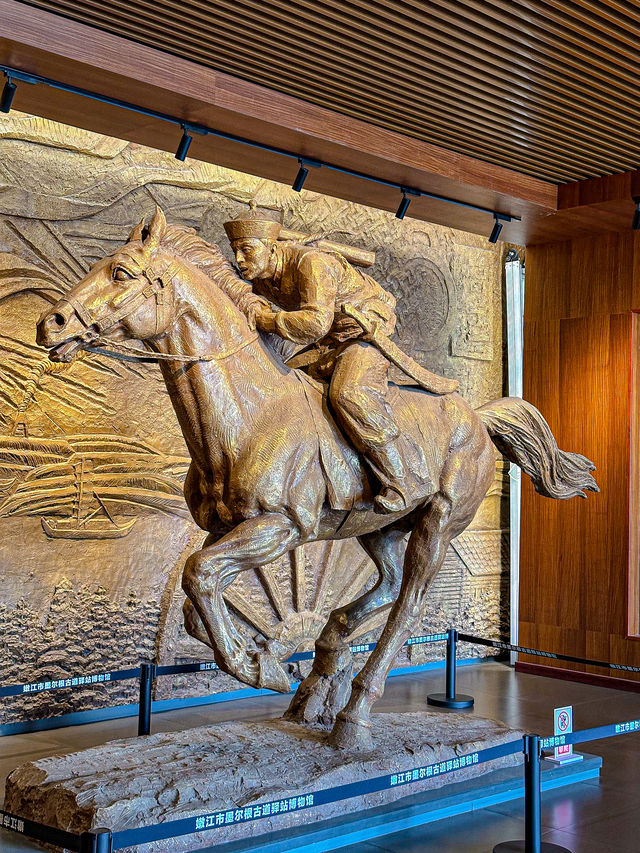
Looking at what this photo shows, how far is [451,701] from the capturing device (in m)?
5.95

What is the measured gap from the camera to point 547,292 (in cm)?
725

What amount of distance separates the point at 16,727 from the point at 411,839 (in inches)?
96.3

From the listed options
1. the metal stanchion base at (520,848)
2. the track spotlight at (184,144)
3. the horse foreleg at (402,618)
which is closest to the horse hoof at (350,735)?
the horse foreleg at (402,618)

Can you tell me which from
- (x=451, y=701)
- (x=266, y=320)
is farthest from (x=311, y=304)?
(x=451, y=701)

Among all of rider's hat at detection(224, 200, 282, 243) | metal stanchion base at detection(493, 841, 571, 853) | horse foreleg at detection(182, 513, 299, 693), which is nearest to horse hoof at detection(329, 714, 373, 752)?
horse foreleg at detection(182, 513, 299, 693)

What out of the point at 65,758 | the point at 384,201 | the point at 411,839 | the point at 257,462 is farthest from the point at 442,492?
the point at 384,201

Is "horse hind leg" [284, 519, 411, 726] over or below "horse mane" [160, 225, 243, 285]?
below

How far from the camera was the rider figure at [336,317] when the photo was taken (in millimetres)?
3822

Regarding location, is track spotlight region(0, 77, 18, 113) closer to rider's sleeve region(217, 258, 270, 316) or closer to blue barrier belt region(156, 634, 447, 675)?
rider's sleeve region(217, 258, 270, 316)

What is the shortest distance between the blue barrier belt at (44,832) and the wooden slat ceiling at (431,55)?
332 centimetres

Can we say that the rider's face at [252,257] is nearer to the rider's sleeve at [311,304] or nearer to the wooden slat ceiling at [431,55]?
the rider's sleeve at [311,304]

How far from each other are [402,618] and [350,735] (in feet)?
1.91

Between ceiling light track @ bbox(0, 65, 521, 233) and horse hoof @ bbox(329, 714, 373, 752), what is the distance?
311cm

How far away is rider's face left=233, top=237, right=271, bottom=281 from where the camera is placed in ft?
12.7
